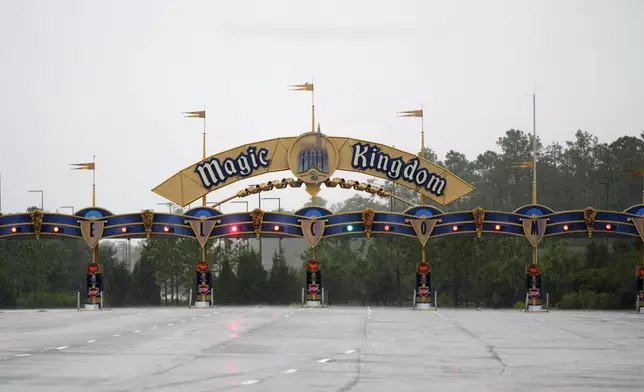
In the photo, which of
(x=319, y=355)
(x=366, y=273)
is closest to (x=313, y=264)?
(x=319, y=355)

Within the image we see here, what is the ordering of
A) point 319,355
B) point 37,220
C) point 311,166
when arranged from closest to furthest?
point 319,355 → point 37,220 → point 311,166

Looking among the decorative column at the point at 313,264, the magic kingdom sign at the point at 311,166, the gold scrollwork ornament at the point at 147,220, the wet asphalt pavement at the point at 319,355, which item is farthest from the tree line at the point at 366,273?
the wet asphalt pavement at the point at 319,355

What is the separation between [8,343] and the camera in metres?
34.7

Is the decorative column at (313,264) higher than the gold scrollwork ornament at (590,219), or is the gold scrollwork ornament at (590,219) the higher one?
the gold scrollwork ornament at (590,219)

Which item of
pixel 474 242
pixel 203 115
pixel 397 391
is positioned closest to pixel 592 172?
pixel 474 242

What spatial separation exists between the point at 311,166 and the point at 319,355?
3791cm

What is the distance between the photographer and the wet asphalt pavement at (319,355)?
23375 millimetres

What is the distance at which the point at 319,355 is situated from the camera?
30.4m

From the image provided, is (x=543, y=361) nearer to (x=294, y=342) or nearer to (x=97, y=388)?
(x=294, y=342)

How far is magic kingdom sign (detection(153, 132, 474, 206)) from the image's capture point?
67.9 m

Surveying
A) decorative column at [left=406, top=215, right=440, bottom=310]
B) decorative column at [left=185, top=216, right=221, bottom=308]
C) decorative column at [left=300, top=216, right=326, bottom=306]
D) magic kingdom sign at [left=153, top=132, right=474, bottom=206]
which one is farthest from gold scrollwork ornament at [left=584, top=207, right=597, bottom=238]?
decorative column at [left=185, top=216, right=221, bottom=308]

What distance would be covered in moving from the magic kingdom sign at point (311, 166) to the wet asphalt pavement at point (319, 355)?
62.6 ft

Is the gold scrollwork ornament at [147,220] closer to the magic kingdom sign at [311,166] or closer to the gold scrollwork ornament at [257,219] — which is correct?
the magic kingdom sign at [311,166]

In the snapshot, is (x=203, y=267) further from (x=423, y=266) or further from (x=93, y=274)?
(x=423, y=266)
